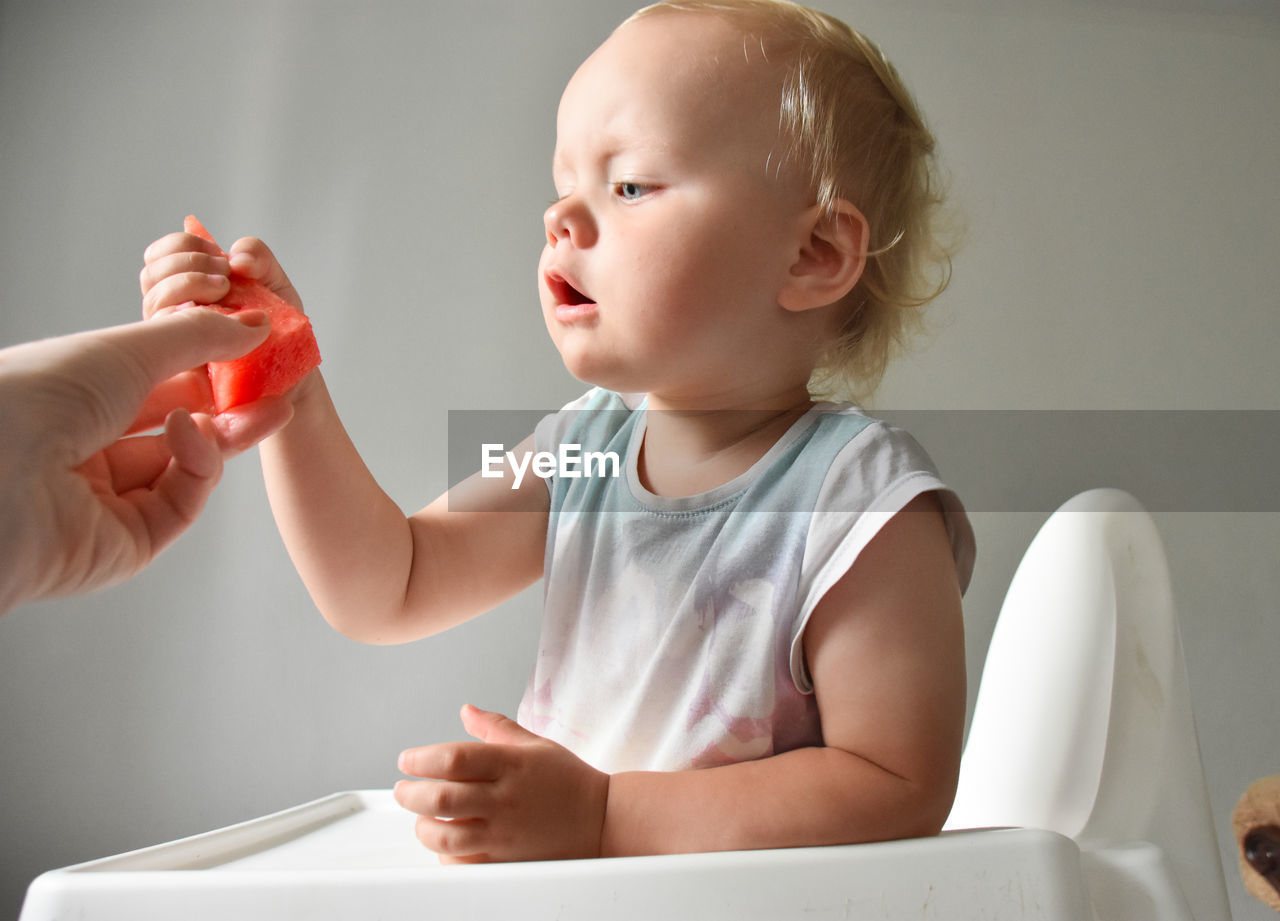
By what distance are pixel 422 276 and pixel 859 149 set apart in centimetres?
67

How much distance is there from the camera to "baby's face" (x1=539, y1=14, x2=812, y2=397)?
58 centimetres

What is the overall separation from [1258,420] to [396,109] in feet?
4.01

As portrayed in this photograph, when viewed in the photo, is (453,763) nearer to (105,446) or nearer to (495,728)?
(495,728)

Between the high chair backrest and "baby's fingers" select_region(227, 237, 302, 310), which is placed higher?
"baby's fingers" select_region(227, 237, 302, 310)

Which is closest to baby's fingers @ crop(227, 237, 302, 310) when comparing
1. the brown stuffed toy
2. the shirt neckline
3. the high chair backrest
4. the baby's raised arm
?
the baby's raised arm

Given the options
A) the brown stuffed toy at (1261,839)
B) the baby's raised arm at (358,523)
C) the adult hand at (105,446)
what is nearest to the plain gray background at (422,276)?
the brown stuffed toy at (1261,839)

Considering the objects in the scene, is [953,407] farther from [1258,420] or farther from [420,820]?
[420,820]

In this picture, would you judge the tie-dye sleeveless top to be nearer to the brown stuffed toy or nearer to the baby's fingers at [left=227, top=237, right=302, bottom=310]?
the baby's fingers at [left=227, top=237, right=302, bottom=310]

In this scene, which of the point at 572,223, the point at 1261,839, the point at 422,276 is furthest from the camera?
the point at 422,276

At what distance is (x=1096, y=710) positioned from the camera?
22.9 inches

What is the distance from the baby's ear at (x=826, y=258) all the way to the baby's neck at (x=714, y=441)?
0.07 m

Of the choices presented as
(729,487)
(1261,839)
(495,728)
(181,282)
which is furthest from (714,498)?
(1261,839)

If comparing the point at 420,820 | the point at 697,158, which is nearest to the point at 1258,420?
the point at 697,158

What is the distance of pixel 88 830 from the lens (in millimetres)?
1093
